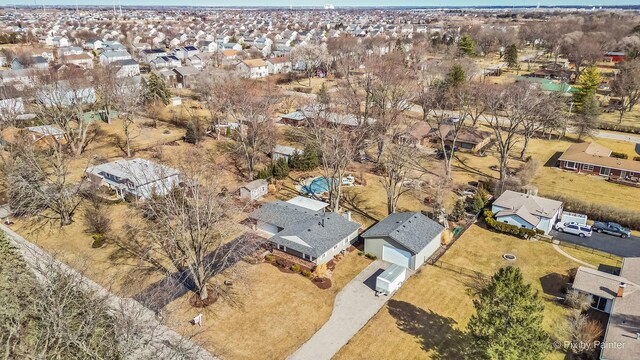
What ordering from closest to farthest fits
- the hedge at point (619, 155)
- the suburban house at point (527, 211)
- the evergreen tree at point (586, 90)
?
the suburban house at point (527, 211) < the hedge at point (619, 155) < the evergreen tree at point (586, 90)

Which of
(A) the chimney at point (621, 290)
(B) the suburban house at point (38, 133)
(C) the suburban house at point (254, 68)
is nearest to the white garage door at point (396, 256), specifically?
(A) the chimney at point (621, 290)

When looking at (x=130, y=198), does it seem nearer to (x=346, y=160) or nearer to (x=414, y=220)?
(x=346, y=160)

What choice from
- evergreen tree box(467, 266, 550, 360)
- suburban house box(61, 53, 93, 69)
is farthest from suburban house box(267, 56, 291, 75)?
evergreen tree box(467, 266, 550, 360)

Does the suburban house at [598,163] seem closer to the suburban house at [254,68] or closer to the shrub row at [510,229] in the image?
the shrub row at [510,229]

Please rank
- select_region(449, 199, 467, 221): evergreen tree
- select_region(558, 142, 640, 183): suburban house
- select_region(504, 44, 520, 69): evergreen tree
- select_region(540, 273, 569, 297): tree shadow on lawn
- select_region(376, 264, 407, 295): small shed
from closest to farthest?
1. select_region(376, 264, 407, 295): small shed
2. select_region(540, 273, 569, 297): tree shadow on lawn
3. select_region(449, 199, 467, 221): evergreen tree
4. select_region(558, 142, 640, 183): suburban house
5. select_region(504, 44, 520, 69): evergreen tree

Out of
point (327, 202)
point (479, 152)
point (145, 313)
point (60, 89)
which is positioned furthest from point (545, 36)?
point (145, 313)

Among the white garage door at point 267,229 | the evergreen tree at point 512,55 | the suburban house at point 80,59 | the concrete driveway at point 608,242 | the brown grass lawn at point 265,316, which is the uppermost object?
the evergreen tree at point 512,55

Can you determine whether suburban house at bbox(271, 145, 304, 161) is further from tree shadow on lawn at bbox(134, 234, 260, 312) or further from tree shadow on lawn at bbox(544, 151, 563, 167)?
tree shadow on lawn at bbox(544, 151, 563, 167)

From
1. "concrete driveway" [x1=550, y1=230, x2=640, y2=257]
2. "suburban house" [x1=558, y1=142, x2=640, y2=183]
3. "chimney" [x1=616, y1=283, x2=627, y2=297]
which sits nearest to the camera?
"chimney" [x1=616, y1=283, x2=627, y2=297]
